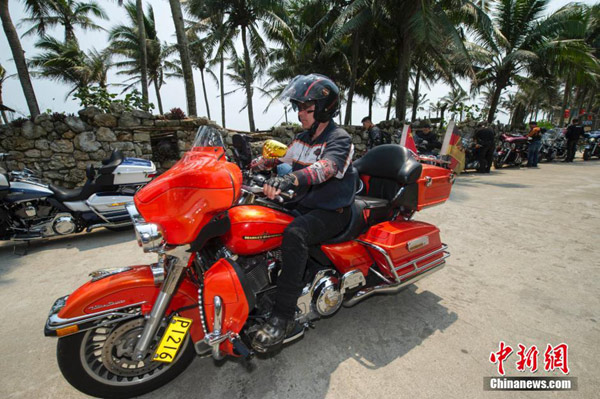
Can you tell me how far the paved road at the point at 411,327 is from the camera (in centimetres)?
187

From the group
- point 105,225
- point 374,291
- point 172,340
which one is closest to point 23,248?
point 105,225

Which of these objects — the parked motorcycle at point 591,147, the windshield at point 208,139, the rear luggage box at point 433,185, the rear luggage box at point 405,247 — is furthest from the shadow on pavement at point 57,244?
the parked motorcycle at point 591,147

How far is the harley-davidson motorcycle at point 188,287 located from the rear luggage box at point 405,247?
3.1 inches

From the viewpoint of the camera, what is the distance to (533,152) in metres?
12.2

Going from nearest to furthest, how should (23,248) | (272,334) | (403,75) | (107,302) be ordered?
(107,302)
(272,334)
(23,248)
(403,75)

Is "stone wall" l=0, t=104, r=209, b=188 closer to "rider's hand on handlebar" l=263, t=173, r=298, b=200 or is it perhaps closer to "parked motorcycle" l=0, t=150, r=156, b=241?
"parked motorcycle" l=0, t=150, r=156, b=241

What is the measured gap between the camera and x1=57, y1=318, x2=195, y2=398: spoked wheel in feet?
5.40

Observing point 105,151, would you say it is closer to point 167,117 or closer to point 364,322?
point 167,117

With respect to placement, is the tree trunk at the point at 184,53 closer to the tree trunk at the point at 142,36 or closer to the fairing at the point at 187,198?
the tree trunk at the point at 142,36

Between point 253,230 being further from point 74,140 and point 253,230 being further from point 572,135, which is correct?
point 572,135

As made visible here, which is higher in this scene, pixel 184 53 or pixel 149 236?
pixel 184 53

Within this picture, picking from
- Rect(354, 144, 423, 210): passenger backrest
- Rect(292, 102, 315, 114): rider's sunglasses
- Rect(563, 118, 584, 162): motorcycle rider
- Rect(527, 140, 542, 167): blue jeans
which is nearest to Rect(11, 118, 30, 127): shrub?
Rect(292, 102, 315, 114): rider's sunglasses

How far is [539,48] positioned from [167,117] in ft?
63.4

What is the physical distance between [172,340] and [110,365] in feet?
1.54
